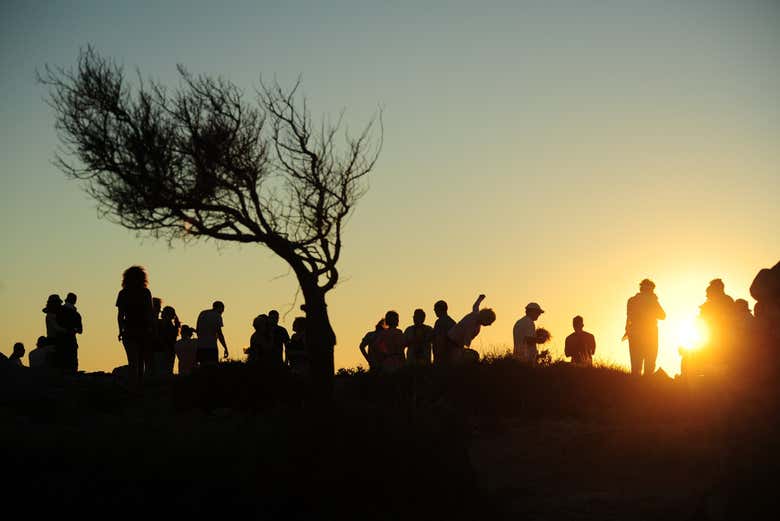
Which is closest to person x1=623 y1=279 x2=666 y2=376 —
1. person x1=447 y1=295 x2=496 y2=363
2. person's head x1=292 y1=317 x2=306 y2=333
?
person x1=447 y1=295 x2=496 y2=363

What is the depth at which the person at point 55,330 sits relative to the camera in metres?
22.5

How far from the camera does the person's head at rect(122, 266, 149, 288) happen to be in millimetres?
21203

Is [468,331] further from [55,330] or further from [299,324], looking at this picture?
[55,330]

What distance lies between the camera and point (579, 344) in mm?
24328

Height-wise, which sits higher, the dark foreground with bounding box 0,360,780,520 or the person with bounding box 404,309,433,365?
the person with bounding box 404,309,433,365

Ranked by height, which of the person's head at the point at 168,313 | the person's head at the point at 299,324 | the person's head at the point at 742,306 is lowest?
the person's head at the point at 742,306

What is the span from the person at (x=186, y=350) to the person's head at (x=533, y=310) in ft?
26.7

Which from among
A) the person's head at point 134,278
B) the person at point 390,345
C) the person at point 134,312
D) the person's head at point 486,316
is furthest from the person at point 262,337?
the person's head at point 486,316

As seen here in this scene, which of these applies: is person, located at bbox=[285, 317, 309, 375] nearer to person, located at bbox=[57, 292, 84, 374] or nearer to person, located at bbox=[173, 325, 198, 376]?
person, located at bbox=[173, 325, 198, 376]

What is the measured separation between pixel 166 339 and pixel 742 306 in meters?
12.7

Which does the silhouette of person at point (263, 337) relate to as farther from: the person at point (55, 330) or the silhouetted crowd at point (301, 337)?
the person at point (55, 330)

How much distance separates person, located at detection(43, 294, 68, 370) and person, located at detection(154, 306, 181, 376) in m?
2.37

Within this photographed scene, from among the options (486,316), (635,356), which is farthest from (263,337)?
(635,356)

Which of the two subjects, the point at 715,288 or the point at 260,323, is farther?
the point at 260,323
